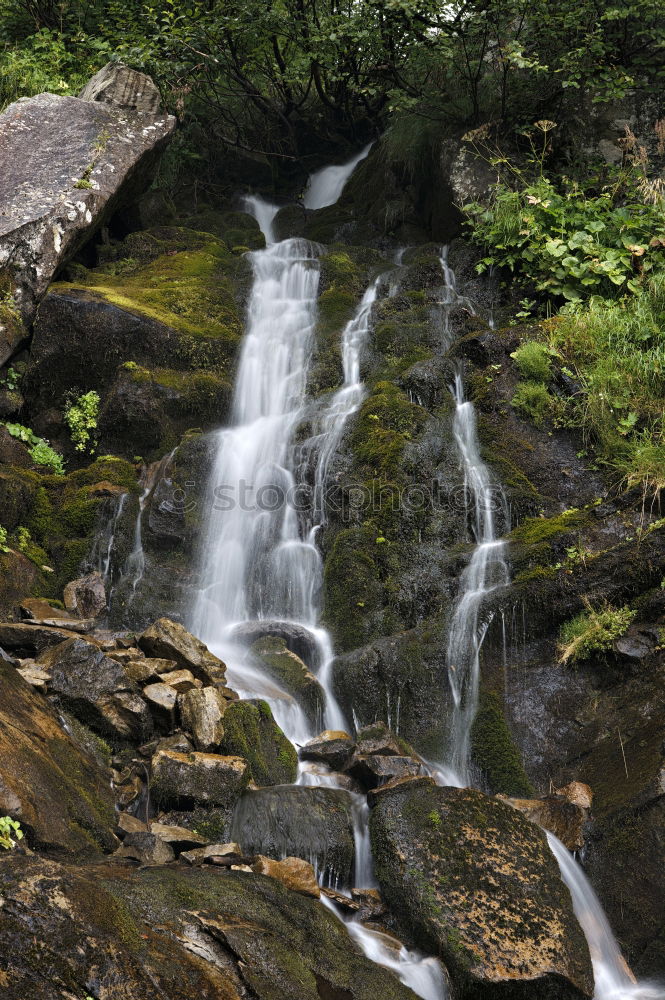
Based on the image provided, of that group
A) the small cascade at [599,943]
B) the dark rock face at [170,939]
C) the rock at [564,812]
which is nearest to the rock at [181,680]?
the dark rock face at [170,939]

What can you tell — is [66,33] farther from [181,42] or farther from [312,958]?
[312,958]

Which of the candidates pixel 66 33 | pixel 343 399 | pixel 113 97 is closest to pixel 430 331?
pixel 343 399

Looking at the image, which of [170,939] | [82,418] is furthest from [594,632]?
[82,418]

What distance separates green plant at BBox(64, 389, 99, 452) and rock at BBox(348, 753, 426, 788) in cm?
560

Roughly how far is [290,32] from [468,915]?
1305 cm

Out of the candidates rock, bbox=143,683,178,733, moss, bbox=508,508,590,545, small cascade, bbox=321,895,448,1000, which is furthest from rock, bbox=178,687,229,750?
moss, bbox=508,508,590,545

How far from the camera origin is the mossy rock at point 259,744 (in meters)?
5.39

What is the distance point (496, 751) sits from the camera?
6.22 metres

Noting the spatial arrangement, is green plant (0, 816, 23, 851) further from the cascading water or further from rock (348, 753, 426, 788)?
the cascading water

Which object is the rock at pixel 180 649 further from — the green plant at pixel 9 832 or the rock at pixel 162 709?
the green plant at pixel 9 832

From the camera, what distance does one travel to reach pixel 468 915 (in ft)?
14.4

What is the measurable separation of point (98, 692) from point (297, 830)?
163cm

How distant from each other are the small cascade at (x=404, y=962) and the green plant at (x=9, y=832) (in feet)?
6.26

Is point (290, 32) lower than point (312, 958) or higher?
higher
